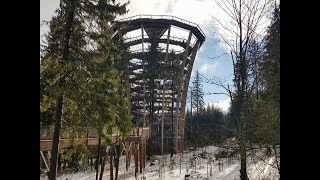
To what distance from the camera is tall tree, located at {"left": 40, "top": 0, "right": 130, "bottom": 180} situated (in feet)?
41.9

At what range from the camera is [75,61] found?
13250 mm

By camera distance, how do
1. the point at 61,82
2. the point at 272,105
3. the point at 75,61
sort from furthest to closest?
Answer: 1. the point at 75,61
2. the point at 61,82
3. the point at 272,105

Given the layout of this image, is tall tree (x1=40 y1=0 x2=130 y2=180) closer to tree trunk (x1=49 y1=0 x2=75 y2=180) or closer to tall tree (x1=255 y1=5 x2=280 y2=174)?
tree trunk (x1=49 y1=0 x2=75 y2=180)

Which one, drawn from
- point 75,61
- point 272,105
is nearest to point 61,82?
point 75,61

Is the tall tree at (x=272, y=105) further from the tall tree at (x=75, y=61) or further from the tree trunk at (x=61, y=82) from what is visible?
the tree trunk at (x=61, y=82)

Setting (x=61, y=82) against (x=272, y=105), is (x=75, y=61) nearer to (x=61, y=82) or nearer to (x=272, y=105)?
(x=61, y=82)

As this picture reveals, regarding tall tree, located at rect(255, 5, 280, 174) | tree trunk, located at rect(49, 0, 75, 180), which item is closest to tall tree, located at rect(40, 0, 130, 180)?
tree trunk, located at rect(49, 0, 75, 180)

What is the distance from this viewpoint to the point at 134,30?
3941cm

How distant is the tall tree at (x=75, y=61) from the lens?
41.9ft

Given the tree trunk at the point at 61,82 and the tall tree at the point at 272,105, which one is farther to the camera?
the tree trunk at the point at 61,82

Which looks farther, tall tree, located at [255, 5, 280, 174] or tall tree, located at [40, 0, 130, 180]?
tall tree, located at [40, 0, 130, 180]

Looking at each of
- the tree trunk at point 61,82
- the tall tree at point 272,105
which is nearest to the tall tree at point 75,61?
the tree trunk at point 61,82

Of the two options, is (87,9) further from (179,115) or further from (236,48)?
(179,115)
